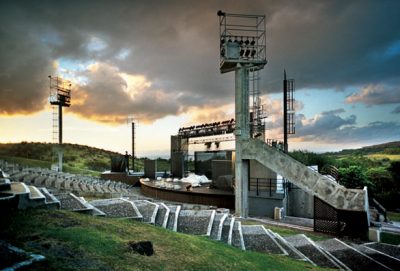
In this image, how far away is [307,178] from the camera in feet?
48.0

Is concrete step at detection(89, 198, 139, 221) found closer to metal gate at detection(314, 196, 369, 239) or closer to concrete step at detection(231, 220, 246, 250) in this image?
concrete step at detection(231, 220, 246, 250)

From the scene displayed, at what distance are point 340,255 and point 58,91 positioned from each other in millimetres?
35647

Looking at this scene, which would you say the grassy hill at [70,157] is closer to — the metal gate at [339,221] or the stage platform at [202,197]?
the stage platform at [202,197]

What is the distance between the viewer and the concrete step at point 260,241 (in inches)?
375

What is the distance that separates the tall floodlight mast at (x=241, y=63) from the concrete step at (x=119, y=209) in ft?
27.2

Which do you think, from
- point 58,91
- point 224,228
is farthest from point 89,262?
point 58,91

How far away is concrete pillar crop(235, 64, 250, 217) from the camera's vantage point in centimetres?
1698

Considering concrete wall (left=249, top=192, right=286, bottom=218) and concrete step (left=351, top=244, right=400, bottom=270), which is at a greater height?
concrete wall (left=249, top=192, right=286, bottom=218)

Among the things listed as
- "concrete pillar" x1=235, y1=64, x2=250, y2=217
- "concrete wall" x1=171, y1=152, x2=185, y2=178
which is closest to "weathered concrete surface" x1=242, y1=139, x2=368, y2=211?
"concrete pillar" x1=235, y1=64, x2=250, y2=217

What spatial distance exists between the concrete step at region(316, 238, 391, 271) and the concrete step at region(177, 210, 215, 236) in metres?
4.64

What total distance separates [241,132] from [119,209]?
956 cm

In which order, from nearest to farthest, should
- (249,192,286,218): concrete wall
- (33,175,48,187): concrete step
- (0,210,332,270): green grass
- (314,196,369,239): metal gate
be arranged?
(0,210,332,270): green grass
(314,196,369,239): metal gate
(33,175,48,187): concrete step
(249,192,286,218): concrete wall

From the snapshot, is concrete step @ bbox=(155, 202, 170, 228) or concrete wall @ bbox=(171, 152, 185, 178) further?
concrete wall @ bbox=(171, 152, 185, 178)

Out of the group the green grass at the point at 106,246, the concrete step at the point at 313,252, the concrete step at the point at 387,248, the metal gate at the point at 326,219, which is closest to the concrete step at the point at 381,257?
the concrete step at the point at 387,248
